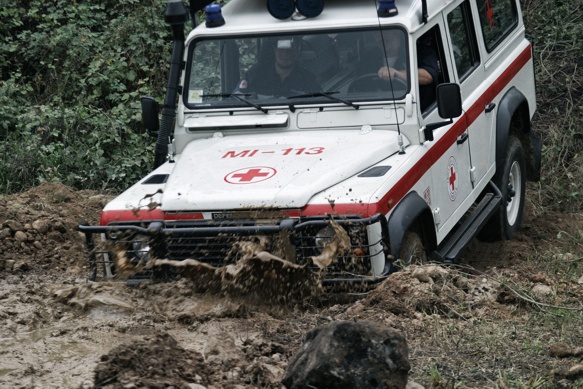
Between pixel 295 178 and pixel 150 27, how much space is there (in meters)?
5.96

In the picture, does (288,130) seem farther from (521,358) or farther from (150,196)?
(521,358)

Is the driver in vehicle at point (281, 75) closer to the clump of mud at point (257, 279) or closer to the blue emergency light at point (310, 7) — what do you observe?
the blue emergency light at point (310, 7)

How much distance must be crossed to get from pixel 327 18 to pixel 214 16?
76 cm

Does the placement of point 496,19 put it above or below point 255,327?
above

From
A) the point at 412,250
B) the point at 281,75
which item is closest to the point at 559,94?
the point at 281,75

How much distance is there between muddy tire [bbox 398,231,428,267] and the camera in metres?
6.38

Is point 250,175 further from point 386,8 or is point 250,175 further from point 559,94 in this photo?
point 559,94

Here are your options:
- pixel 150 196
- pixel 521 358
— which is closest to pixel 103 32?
pixel 150 196

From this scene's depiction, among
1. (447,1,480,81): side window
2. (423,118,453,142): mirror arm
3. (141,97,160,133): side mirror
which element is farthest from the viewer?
(447,1,480,81): side window

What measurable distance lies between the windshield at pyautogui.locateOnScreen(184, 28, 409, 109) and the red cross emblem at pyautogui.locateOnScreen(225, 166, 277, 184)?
0.74 metres

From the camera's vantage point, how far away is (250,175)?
636 cm

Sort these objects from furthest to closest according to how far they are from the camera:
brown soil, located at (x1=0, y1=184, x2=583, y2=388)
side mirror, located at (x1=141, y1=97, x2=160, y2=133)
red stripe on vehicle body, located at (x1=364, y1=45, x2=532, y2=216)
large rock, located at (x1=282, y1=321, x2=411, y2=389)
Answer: side mirror, located at (x1=141, y1=97, x2=160, y2=133) → red stripe on vehicle body, located at (x1=364, y1=45, x2=532, y2=216) → brown soil, located at (x1=0, y1=184, x2=583, y2=388) → large rock, located at (x1=282, y1=321, x2=411, y2=389)

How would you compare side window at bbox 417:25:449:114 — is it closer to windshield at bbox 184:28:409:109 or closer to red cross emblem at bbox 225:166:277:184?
windshield at bbox 184:28:409:109

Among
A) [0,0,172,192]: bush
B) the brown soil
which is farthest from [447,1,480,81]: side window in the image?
[0,0,172,192]: bush
